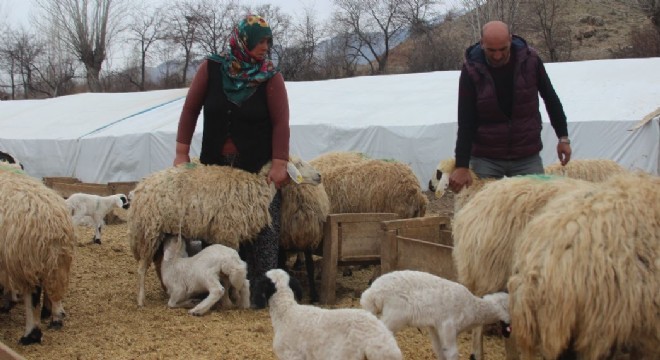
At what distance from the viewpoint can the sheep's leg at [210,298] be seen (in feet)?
19.0

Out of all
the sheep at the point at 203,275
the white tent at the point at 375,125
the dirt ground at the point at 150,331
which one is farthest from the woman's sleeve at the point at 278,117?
the white tent at the point at 375,125

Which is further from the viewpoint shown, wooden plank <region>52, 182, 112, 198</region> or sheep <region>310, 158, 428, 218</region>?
wooden plank <region>52, 182, 112, 198</region>

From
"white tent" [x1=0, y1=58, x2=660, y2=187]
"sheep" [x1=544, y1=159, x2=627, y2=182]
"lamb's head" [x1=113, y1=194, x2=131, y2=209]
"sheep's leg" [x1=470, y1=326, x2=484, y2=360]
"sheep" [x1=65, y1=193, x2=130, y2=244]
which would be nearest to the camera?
"sheep's leg" [x1=470, y1=326, x2=484, y2=360]

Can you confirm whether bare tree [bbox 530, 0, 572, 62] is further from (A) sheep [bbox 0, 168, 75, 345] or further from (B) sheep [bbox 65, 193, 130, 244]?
(A) sheep [bbox 0, 168, 75, 345]

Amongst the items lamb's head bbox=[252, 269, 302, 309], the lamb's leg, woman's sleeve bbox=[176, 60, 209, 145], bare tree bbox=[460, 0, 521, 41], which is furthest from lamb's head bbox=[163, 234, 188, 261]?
bare tree bbox=[460, 0, 521, 41]

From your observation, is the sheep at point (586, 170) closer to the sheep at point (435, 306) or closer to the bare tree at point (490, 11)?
the sheep at point (435, 306)

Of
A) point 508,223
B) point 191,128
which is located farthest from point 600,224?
point 191,128

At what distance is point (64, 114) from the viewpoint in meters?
25.1

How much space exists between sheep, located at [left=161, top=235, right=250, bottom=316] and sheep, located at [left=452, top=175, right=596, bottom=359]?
2385mm

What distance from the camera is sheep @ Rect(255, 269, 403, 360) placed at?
11.2 feet

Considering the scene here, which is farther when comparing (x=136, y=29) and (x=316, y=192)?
(x=136, y=29)

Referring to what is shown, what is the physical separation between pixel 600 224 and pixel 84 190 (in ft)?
37.0

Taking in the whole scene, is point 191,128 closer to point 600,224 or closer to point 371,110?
point 600,224

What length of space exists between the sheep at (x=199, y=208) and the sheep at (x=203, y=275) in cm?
16
